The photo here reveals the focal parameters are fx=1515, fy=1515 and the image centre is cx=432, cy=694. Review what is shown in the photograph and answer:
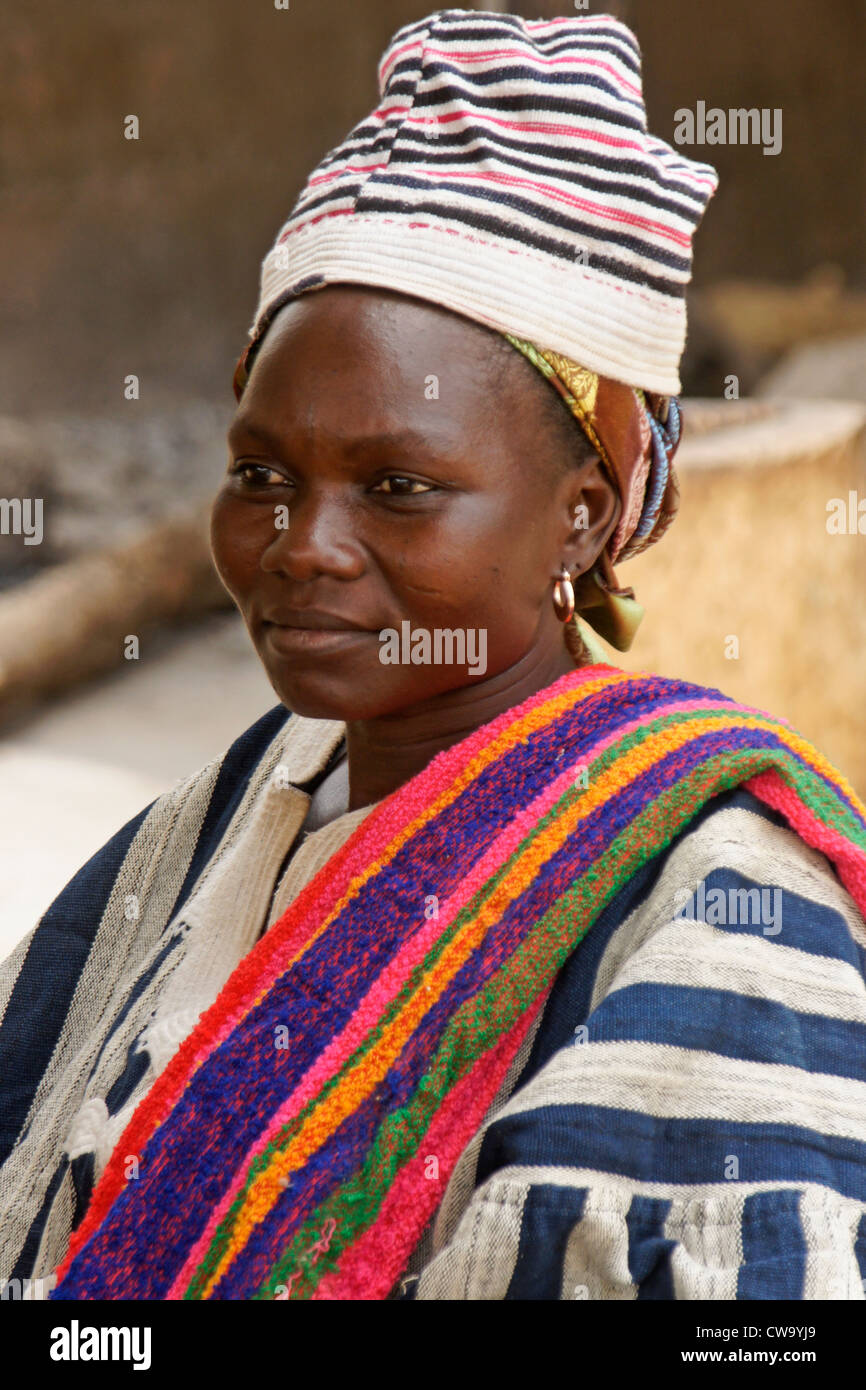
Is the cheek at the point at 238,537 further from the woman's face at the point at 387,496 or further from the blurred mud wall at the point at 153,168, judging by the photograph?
the blurred mud wall at the point at 153,168

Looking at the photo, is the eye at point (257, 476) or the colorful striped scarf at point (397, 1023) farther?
the eye at point (257, 476)

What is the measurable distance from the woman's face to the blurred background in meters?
1.51

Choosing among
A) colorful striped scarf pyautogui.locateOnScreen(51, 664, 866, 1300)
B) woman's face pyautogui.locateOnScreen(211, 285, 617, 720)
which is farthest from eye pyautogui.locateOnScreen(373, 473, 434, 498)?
colorful striped scarf pyautogui.locateOnScreen(51, 664, 866, 1300)

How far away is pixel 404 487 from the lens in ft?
4.20

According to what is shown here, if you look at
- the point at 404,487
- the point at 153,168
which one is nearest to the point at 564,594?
the point at 404,487

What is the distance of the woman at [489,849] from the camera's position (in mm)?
1061

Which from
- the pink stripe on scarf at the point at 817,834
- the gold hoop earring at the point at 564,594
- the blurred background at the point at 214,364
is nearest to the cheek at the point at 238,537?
the gold hoop earring at the point at 564,594

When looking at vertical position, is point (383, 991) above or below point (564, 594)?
below

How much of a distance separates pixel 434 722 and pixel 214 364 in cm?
598

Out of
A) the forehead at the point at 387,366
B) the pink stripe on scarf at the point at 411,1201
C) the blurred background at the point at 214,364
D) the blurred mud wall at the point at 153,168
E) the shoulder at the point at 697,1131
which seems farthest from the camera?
the blurred mud wall at the point at 153,168

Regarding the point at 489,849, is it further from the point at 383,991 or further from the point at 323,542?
the point at 323,542

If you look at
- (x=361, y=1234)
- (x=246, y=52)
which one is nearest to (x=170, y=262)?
(x=246, y=52)

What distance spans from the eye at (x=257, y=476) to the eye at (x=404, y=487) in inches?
4.9
